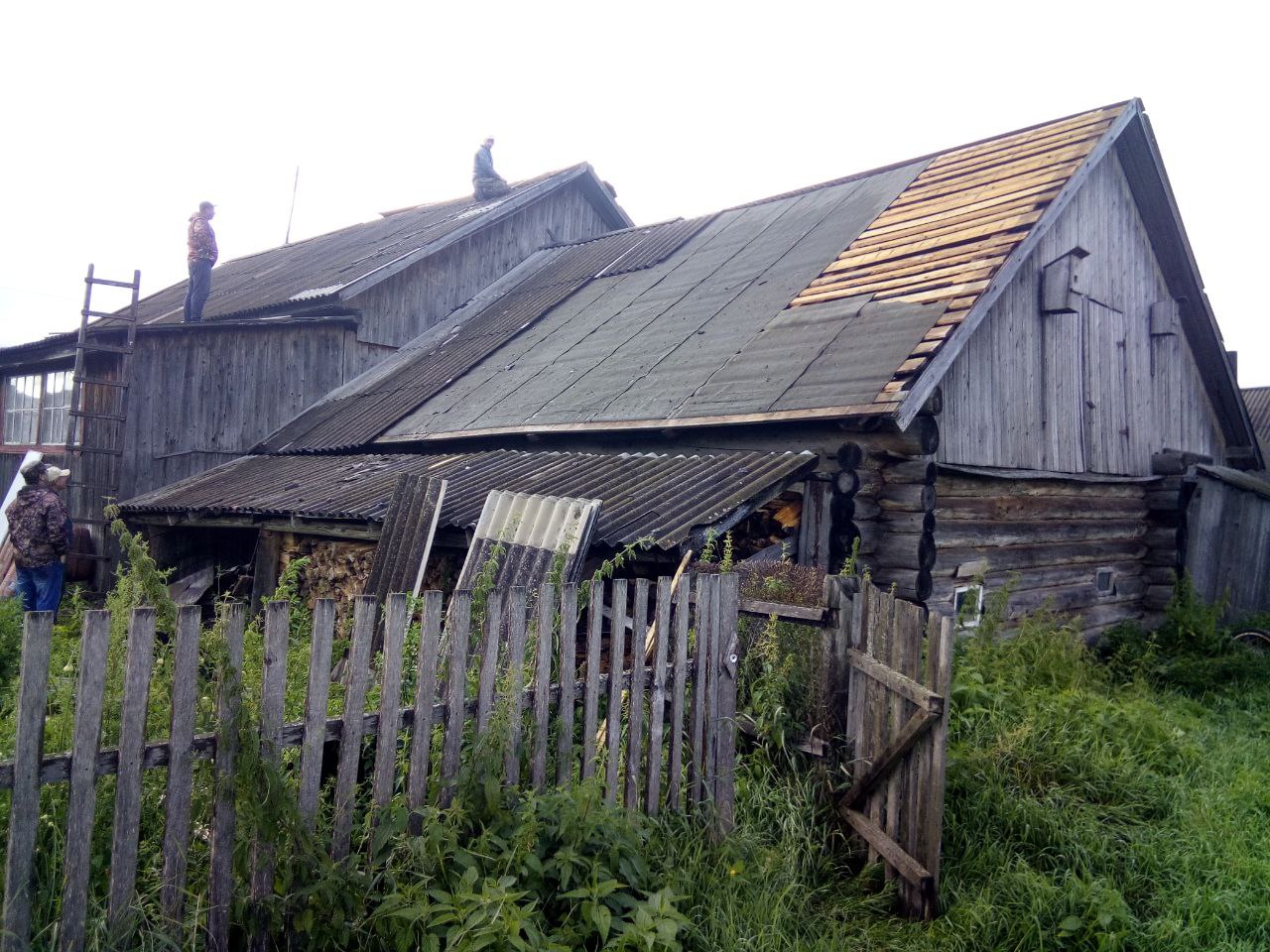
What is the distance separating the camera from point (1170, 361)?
12.2 meters

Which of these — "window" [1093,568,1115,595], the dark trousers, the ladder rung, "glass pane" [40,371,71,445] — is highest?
the dark trousers

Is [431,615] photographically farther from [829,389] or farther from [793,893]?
[829,389]

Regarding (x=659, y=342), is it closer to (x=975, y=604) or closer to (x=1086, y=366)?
(x=975, y=604)

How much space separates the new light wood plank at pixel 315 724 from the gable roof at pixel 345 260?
12.1m

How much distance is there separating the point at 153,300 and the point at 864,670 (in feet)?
64.0

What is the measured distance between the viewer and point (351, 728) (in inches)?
134

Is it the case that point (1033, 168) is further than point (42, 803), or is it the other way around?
point (1033, 168)

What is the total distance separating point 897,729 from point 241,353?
12.7m

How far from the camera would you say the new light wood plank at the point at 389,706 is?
3432 millimetres

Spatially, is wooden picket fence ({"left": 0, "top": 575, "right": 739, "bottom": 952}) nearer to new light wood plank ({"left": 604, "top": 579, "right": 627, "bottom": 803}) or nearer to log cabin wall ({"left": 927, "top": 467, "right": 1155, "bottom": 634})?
new light wood plank ({"left": 604, "top": 579, "right": 627, "bottom": 803})

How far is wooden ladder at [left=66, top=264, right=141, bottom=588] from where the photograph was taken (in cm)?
1318

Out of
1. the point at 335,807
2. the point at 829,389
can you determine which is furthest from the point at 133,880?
the point at 829,389

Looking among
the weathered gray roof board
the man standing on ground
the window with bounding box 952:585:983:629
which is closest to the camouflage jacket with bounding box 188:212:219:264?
the weathered gray roof board

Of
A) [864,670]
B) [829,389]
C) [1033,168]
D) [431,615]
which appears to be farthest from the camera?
[1033,168]
